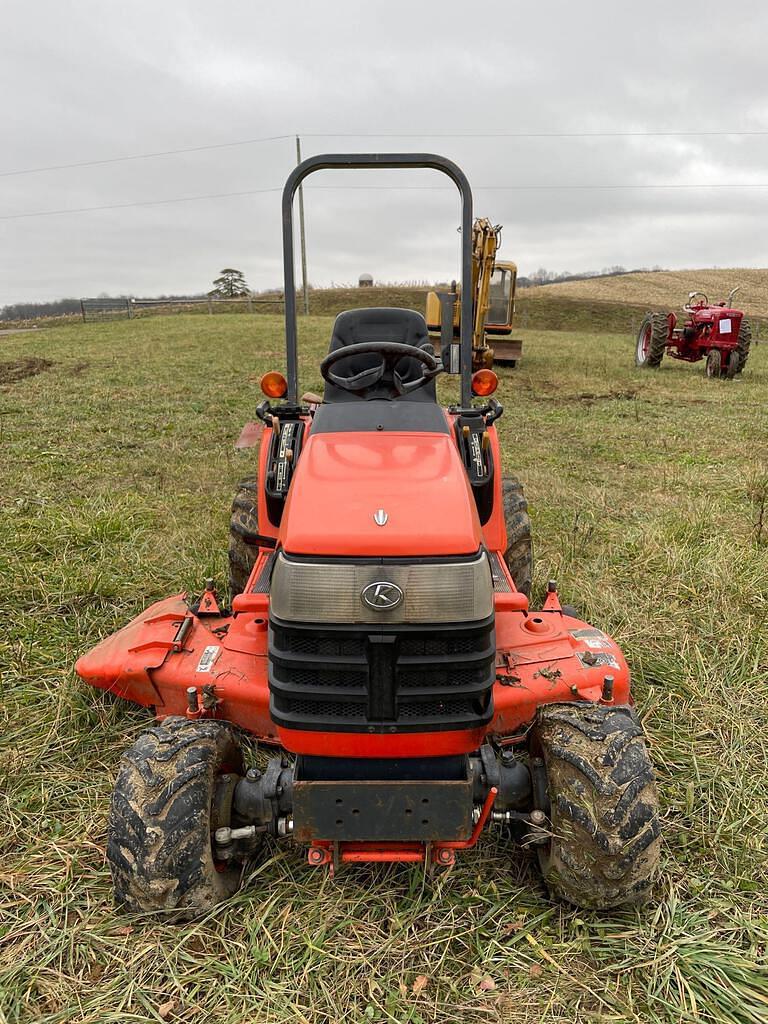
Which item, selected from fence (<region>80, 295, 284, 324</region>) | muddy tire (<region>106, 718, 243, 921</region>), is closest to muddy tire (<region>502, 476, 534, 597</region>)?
muddy tire (<region>106, 718, 243, 921</region>)

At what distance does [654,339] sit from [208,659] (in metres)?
16.8

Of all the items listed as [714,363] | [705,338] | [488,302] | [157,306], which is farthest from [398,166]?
[157,306]

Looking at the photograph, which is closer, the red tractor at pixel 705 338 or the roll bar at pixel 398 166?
the roll bar at pixel 398 166

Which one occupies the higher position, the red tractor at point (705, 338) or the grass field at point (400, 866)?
the red tractor at point (705, 338)

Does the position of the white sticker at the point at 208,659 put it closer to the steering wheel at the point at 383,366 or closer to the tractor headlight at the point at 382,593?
the tractor headlight at the point at 382,593

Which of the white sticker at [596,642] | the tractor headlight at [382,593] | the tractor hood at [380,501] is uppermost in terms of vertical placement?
the tractor hood at [380,501]

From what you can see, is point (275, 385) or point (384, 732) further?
point (275, 385)

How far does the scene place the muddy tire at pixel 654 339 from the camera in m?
17.4

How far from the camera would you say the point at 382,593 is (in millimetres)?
2154

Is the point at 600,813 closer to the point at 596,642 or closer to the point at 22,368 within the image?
the point at 596,642

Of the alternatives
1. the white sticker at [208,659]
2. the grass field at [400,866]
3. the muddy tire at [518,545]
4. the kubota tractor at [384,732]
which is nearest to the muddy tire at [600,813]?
the kubota tractor at [384,732]

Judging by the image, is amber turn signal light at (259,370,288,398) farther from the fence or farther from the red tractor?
the fence

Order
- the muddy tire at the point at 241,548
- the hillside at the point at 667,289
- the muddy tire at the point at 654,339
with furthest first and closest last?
the hillside at the point at 667,289 < the muddy tire at the point at 654,339 < the muddy tire at the point at 241,548

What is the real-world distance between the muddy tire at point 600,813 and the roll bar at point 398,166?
1.64 m
